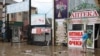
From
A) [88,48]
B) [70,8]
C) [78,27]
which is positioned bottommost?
[88,48]

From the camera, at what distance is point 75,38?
2952cm

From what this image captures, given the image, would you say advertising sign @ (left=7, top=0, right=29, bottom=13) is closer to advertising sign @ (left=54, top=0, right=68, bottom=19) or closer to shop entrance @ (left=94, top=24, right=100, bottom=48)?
advertising sign @ (left=54, top=0, right=68, bottom=19)

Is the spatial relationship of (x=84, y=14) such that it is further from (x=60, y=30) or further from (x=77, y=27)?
(x=60, y=30)

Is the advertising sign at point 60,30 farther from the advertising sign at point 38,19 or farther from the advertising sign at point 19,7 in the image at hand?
the advertising sign at point 19,7

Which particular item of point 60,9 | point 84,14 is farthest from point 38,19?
point 84,14

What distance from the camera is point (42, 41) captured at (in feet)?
112

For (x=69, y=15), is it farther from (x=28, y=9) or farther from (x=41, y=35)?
(x=28, y=9)

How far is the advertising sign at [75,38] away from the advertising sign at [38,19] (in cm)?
477

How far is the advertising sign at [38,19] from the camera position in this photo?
33.9 meters

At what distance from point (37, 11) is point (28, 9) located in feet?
4.86

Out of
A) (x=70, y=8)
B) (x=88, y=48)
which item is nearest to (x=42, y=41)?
(x=70, y=8)

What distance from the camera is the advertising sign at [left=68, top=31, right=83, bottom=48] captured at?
29016mm

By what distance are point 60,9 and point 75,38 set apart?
430 centimetres

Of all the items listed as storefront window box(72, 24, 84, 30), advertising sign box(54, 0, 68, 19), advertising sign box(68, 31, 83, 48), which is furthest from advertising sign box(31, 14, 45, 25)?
storefront window box(72, 24, 84, 30)
